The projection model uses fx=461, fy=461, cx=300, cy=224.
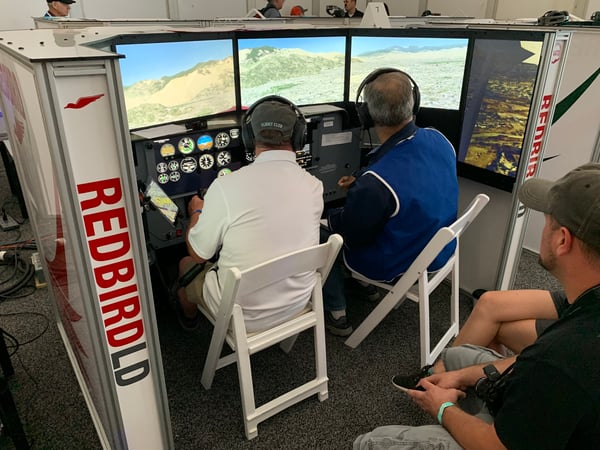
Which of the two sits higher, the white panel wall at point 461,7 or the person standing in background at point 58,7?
the white panel wall at point 461,7

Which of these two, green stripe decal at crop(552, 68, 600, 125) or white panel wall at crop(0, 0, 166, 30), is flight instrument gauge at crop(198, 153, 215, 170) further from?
white panel wall at crop(0, 0, 166, 30)

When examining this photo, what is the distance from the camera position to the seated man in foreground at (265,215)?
1388 mm

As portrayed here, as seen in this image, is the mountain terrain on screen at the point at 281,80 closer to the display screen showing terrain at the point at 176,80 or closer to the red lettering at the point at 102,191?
the display screen showing terrain at the point at 176,80

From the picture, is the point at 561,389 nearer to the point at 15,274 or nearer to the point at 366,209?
the point at 366,209

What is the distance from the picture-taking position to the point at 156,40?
181 cm

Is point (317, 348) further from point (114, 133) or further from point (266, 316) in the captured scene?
point (114, 133)

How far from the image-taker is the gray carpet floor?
63.4 inches

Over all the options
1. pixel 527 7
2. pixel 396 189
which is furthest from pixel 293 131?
pixel 527 7

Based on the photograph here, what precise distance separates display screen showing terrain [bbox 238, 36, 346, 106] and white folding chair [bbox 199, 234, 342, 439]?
1.05 meters

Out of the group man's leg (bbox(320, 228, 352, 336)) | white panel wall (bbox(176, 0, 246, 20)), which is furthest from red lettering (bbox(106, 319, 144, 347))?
white panel wall (bbox(176, 0, 246, 20))

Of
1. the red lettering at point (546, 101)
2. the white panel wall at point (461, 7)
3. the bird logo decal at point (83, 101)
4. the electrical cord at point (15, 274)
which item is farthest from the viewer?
the white panel wall at point (461, 7)

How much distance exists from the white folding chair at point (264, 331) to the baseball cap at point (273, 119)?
38cm

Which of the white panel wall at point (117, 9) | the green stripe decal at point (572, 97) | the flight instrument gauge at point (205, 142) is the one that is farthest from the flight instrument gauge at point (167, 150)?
the white panel wall at point (117, 9)

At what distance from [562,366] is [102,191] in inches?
36.5
